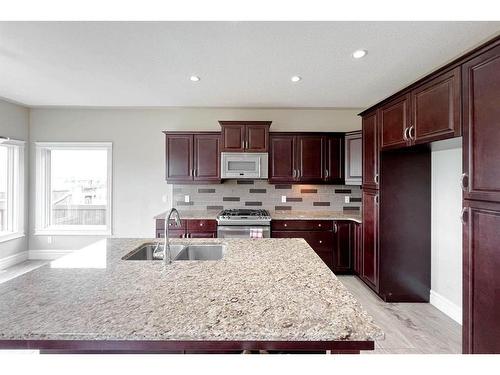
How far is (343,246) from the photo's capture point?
3.66 metres

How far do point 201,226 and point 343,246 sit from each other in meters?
1.98

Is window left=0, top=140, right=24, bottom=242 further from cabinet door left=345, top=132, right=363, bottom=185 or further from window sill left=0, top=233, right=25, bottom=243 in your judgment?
cabinet door left=345, top=132, right=363, bottom=185

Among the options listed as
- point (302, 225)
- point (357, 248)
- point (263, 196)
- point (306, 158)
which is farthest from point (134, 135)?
point (357, 248)

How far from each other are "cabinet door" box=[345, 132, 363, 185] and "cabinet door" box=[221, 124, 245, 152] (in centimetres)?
151

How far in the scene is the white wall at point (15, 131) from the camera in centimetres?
391

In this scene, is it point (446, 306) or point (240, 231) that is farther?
point (240, 231)

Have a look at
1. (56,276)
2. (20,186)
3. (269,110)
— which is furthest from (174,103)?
(56,276)

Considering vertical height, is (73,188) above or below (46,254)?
above

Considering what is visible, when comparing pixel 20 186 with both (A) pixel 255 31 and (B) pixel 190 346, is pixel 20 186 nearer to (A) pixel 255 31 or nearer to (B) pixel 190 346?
(A) pixel 255 31

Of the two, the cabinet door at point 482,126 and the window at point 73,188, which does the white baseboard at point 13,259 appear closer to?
the window at point 73,188

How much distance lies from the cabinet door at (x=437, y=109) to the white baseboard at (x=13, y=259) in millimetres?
5581

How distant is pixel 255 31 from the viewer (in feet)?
6.77

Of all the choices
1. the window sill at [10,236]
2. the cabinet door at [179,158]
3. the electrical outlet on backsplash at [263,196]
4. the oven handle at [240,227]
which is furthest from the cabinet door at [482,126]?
the window sill at [10,236]

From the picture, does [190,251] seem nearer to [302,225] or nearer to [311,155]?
[302,225]
